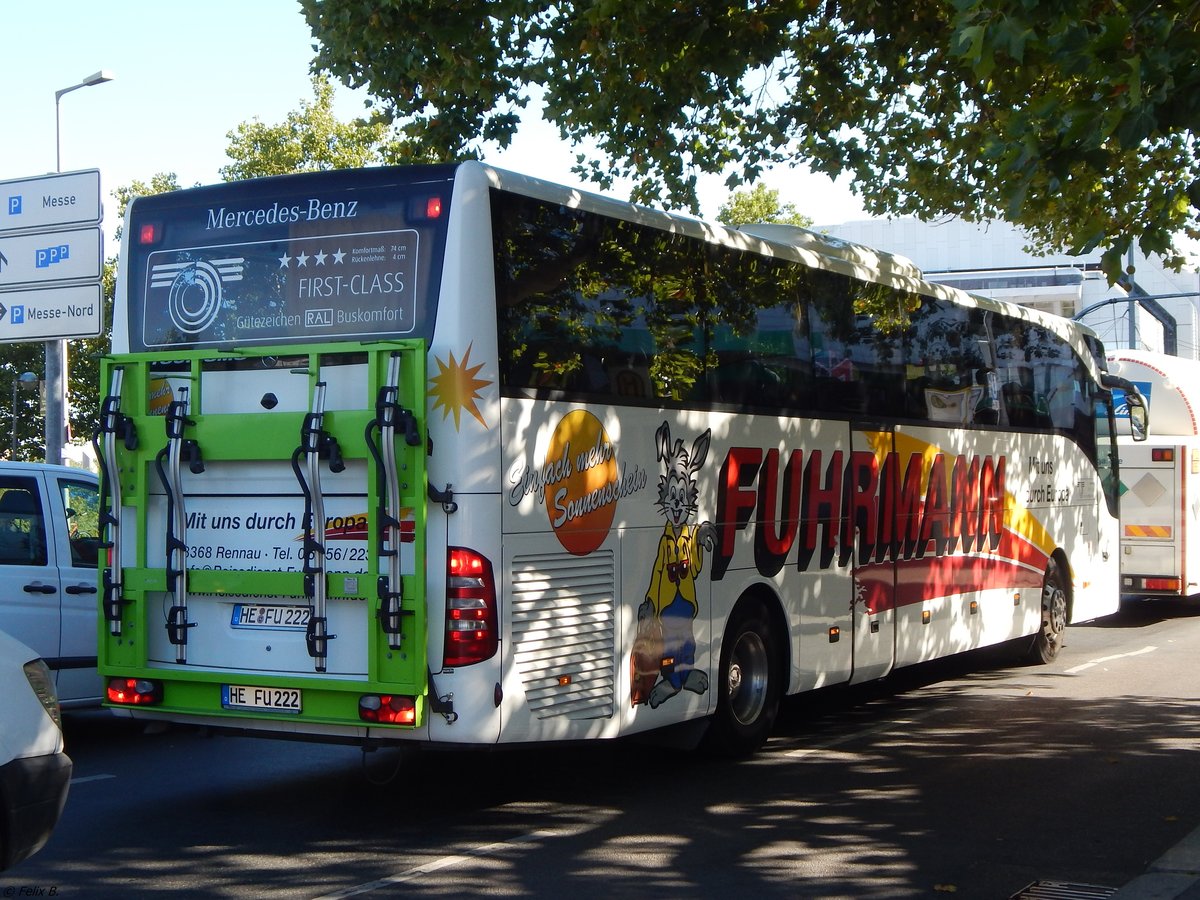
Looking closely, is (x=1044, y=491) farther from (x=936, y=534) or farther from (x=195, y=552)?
(x=195, y=552)

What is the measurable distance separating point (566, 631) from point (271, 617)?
1.60 metres

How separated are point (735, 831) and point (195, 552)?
331cm

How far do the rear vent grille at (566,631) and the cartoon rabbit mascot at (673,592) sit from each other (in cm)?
36

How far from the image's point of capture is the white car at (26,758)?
5.25 metres

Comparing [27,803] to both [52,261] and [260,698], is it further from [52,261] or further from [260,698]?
[52,261]

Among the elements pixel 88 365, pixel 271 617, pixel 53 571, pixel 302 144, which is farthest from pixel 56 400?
pixel 88 365

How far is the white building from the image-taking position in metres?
75.4

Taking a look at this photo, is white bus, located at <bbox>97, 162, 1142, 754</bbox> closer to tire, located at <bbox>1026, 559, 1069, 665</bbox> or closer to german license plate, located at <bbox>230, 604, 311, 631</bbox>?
german license plate, located at <bbox>230, 604, 311, 631</bbox>

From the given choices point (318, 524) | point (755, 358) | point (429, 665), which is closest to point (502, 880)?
point (429, 665)

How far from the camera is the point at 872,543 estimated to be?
1138cm

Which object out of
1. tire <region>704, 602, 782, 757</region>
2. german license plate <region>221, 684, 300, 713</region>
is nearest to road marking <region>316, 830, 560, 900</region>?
german license plate <region>221, 684, 300, 713</region>

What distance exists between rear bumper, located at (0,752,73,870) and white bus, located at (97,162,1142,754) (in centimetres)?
212

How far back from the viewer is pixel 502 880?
662cm

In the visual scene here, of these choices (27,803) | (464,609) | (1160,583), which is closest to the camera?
(27,803)
